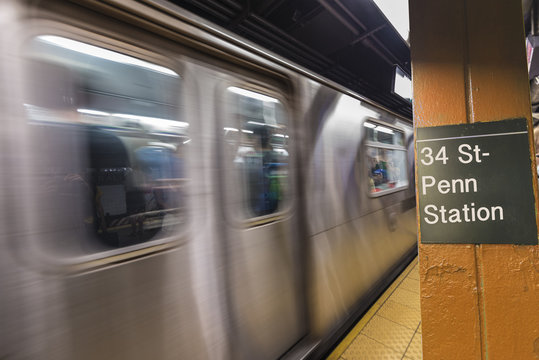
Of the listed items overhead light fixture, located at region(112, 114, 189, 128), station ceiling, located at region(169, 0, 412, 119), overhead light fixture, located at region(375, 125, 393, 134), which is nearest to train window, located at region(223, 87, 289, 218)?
overhead light fixture, located at region(112, 114, 189, 128)

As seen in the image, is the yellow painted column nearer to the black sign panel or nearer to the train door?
the black sign panel

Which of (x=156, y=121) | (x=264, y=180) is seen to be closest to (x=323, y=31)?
(x=264, y=180)

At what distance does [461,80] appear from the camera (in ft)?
4.23

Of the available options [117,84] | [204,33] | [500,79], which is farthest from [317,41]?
[117,84]

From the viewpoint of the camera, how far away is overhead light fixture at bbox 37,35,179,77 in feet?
3.67

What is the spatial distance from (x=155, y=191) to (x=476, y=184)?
60.7 inches

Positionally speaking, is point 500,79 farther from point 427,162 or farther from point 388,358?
point 388,358

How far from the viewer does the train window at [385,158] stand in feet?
11.1

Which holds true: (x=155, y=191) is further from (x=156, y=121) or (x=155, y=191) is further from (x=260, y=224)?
(x=260, y=224)

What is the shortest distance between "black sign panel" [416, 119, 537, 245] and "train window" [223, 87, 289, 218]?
105 cm

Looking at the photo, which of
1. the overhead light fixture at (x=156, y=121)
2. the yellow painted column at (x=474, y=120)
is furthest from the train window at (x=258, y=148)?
the yellow painted column at (x=474, y=120)

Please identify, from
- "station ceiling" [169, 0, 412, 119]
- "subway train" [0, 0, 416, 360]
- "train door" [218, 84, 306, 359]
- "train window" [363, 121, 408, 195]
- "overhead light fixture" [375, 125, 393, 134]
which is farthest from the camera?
"overhead light fixture" [375, 125, 393, 134]

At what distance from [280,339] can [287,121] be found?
1.70 metres

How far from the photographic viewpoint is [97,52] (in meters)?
1.23
